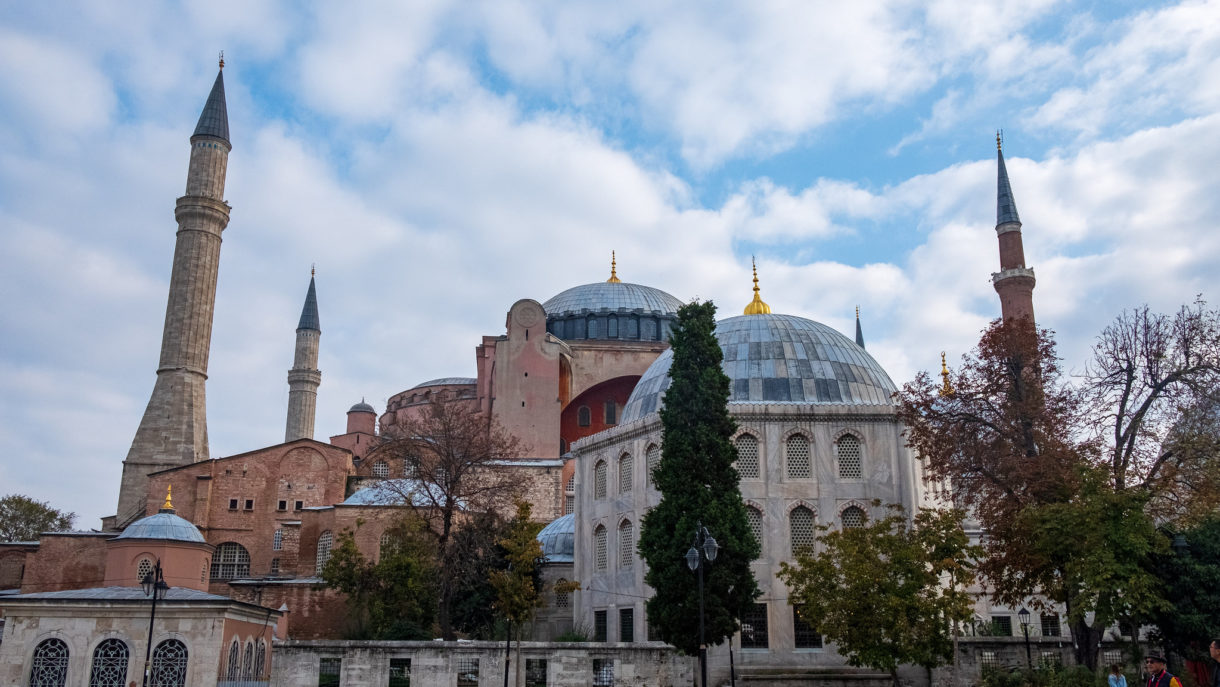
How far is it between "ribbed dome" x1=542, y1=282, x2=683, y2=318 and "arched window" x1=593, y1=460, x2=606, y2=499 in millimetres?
18393

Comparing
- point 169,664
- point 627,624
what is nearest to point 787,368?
point 627,624

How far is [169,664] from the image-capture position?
70.6ft

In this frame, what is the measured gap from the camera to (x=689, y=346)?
22000mm

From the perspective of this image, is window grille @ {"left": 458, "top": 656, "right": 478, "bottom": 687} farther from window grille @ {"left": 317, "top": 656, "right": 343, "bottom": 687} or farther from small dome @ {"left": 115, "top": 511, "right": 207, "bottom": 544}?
small dome @ {"left": 115, "top": 511, "right": 207, "bottom": 544}

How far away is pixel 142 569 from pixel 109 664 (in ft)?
20.9

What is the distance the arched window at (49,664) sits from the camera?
2117 cm

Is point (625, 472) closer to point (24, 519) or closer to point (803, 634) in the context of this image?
point (803, 634)

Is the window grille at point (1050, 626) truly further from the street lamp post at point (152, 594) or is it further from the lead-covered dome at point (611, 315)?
the street lamp post at point (152, 594)

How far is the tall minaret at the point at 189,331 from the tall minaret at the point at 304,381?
51.9ft

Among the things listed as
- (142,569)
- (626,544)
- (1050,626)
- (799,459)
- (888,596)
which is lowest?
(1050,626)

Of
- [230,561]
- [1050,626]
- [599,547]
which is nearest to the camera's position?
[599,547]

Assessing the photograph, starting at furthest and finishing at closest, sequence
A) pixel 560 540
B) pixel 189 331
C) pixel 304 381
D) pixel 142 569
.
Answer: pixel 304 381 → pixel 189 331 → pixel 560 540 → pixel 142 569

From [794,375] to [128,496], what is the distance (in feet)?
86.0

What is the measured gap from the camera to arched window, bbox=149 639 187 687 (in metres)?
21.2
